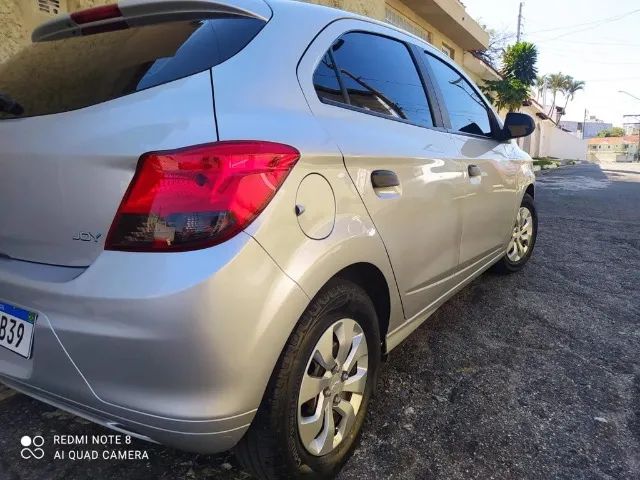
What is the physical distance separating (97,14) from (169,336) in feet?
4.40

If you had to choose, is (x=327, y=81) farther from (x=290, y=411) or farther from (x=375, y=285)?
(x=290, y=411)

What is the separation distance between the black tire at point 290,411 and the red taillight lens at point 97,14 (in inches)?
50.8

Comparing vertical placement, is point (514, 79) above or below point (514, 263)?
above

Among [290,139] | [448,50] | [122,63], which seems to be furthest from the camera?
[448,50]

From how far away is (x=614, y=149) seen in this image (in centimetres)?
7431

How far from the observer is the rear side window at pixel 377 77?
1.98 m

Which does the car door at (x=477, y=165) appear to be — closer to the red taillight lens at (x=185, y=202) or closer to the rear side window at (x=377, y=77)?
the rear side window at (x=377, y=77)

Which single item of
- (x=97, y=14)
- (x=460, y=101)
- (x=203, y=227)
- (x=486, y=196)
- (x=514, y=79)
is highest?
(x=514, y=79)

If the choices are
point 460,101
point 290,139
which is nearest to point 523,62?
point 460,101

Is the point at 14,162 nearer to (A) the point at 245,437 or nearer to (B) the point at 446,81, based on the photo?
(A) the point at 245,437

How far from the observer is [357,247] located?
1740mm

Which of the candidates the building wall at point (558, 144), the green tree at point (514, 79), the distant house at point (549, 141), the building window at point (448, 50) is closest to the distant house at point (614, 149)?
the distant house at point (549, 141)

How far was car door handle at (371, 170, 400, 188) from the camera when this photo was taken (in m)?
1.88

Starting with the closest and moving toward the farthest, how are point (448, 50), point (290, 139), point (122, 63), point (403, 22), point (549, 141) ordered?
point (290, 139), point (122, 63), point (403, 22), point (448, 50), point (549, 141)
